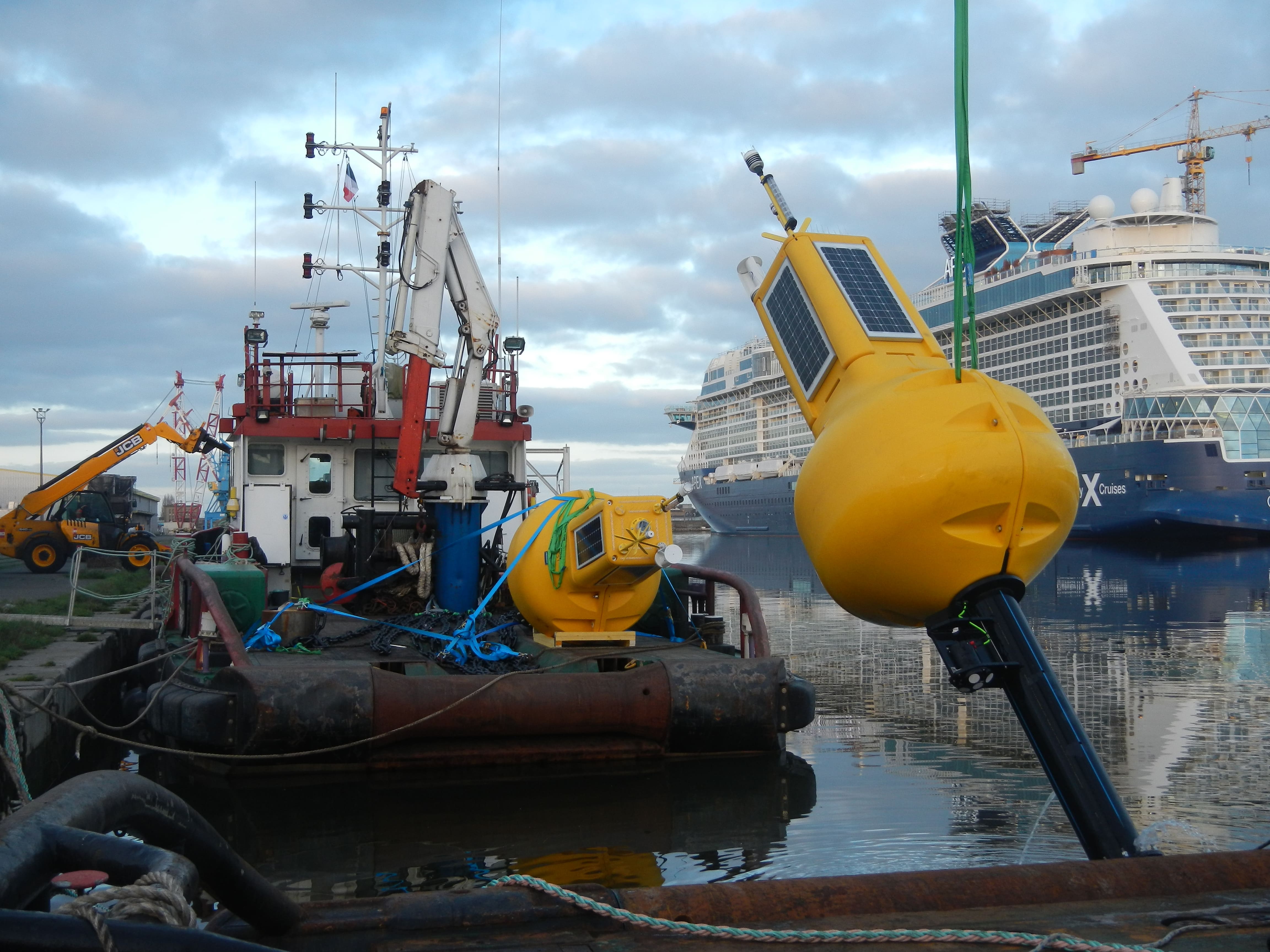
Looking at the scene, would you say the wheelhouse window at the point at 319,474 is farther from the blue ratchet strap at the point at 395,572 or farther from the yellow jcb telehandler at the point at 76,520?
the yellow jcb telehandler at the point at 76,520

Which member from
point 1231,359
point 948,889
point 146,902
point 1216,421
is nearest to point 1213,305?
point 1231,359

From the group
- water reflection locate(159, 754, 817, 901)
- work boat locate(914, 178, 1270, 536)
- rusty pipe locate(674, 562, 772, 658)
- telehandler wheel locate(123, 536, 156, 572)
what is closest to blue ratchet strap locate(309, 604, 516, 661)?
water reflection locate(159, 754, 817, 901)

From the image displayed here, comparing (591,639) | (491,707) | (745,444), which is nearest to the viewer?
(491,707)

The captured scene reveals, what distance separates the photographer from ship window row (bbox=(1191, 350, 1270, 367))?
5300 centimetres

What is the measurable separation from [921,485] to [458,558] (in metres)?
8.48

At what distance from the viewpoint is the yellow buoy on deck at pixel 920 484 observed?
419 cm

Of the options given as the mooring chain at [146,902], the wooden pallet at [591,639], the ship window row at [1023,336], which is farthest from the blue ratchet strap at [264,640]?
the ship window row at [1023,336]

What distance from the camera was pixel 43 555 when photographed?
26.8 meters

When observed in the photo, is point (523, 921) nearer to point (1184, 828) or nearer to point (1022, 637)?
point (1022, 637)

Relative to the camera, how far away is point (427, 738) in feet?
27.5

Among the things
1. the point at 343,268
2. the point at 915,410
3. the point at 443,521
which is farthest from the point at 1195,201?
the point at 915,410

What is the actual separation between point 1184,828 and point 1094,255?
5864 cm

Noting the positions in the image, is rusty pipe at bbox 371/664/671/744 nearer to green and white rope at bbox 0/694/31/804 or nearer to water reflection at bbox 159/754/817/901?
water reflection at bbox 159/754/817/901

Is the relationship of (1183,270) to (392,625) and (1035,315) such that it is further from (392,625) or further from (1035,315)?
(392,625)
